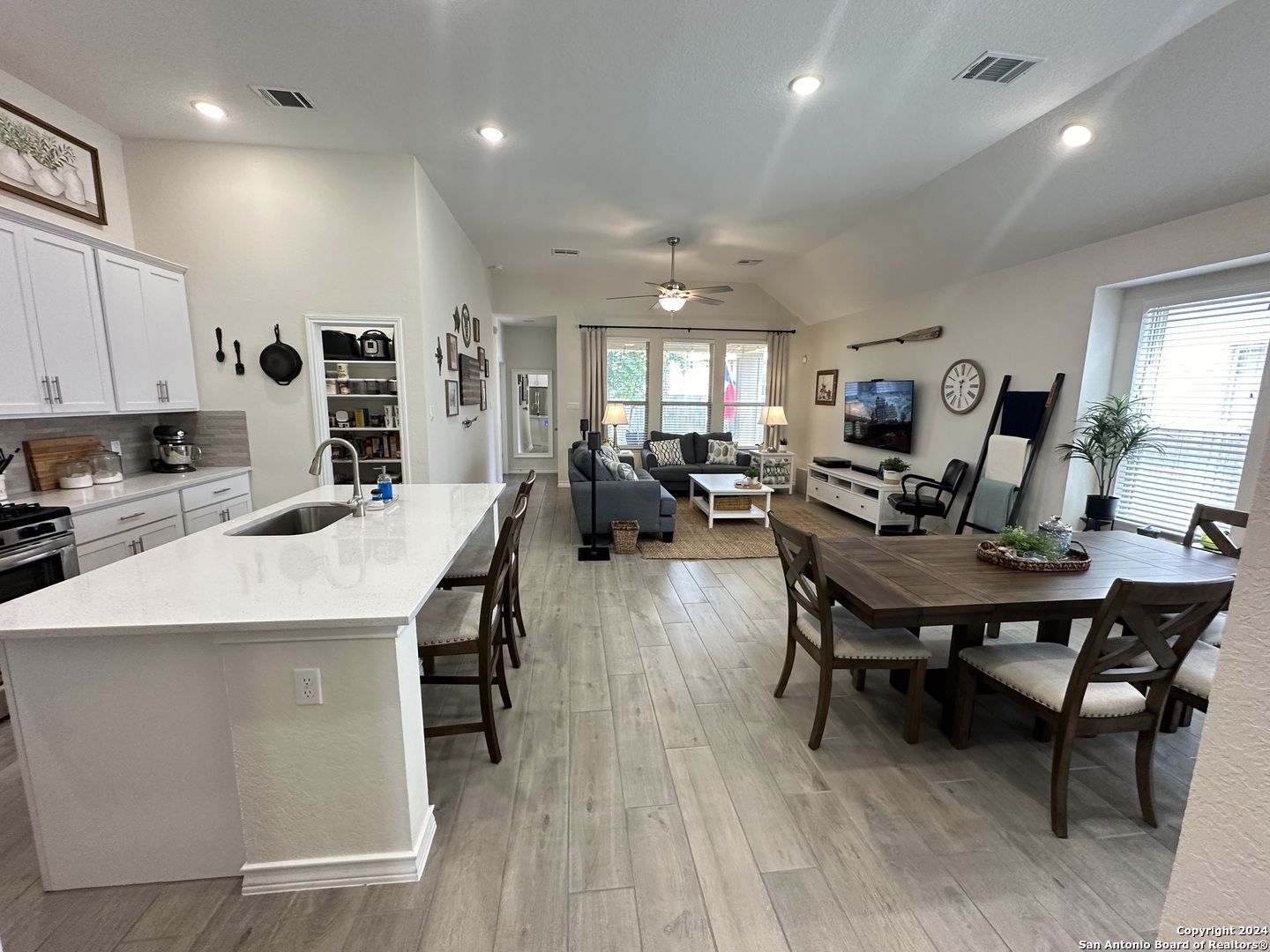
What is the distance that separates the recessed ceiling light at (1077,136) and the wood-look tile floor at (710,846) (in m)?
3.35

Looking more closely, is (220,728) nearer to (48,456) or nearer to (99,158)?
(48,456)

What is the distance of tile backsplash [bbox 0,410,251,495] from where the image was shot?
2.86m

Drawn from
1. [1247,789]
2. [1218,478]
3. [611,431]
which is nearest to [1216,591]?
[1247,789]

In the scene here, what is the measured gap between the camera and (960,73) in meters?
2.69

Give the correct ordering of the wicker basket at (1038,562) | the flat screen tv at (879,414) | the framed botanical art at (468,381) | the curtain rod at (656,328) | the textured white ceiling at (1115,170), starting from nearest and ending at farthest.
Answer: the wicker basket at (1038,562), the textured white ceiling at (1115,170), the framed botanical art at (468,381), the flat screen tv at (879,414), the curtain rod at (656,328)

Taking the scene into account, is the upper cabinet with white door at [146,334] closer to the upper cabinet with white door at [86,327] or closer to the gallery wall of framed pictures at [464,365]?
the upper cabinet with white door at [86,327]

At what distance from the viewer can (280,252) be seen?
3.79 m

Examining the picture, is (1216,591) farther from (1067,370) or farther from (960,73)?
(1067,370)

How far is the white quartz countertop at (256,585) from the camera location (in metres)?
1.36

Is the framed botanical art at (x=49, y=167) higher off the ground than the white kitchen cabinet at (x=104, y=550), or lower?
higher

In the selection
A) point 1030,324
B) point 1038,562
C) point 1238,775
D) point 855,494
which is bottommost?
point 855,494

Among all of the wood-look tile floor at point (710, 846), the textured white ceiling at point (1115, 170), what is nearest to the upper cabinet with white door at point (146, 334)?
the wood-look tile floor at point (710, 846)

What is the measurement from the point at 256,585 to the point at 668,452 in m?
6.24

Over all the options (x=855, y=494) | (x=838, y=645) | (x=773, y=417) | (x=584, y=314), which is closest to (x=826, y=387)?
(x=773, y=417)
